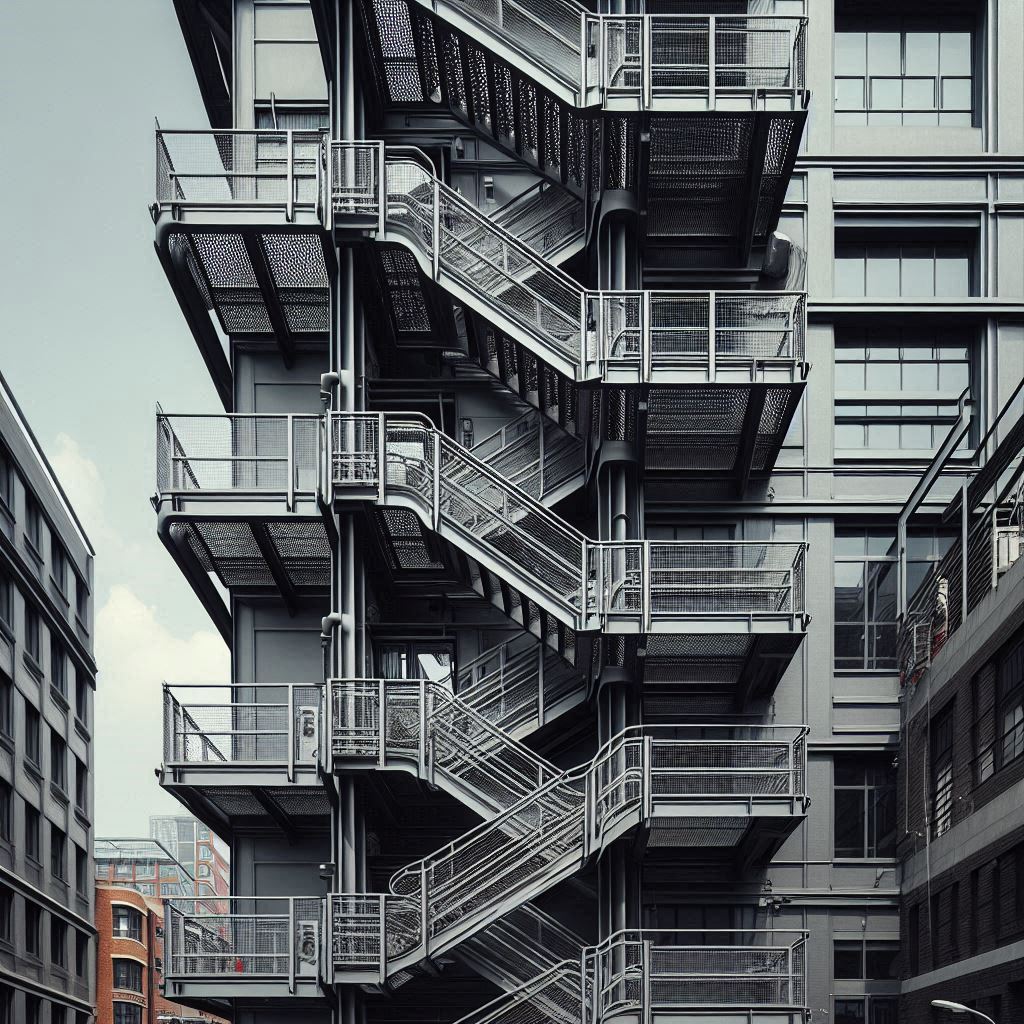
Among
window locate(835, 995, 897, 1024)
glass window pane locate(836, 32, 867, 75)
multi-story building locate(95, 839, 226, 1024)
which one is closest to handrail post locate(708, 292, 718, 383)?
glass window pane locate(836, 32, 867, 75)

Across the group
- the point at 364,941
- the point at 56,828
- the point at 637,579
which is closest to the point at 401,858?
the point at 364,941

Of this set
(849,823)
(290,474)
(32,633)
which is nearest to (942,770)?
(849,823)

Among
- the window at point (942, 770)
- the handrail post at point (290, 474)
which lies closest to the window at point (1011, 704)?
the window at point (942, 770)

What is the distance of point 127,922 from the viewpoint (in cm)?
9962

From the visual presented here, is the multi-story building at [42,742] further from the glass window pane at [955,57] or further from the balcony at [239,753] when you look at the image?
the glass window pane at [955,57]

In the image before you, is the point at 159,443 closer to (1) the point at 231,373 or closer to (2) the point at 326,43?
(1) the point at 231,373

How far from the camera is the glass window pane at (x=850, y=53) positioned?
114ft

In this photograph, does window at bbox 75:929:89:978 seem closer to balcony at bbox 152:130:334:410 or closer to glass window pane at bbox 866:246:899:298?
balcony at bbox 152:130:334:410

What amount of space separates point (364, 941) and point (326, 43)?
16.4 meters

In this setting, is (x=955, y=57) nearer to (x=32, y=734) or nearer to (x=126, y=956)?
(x=32, y=734)

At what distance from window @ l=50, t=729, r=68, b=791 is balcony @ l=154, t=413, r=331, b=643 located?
32236 mm

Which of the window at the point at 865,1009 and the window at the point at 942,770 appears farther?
the window at the point at 865,1009

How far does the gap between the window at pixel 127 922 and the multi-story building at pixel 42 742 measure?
3344 centimetres

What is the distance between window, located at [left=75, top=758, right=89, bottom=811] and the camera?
213 feet
